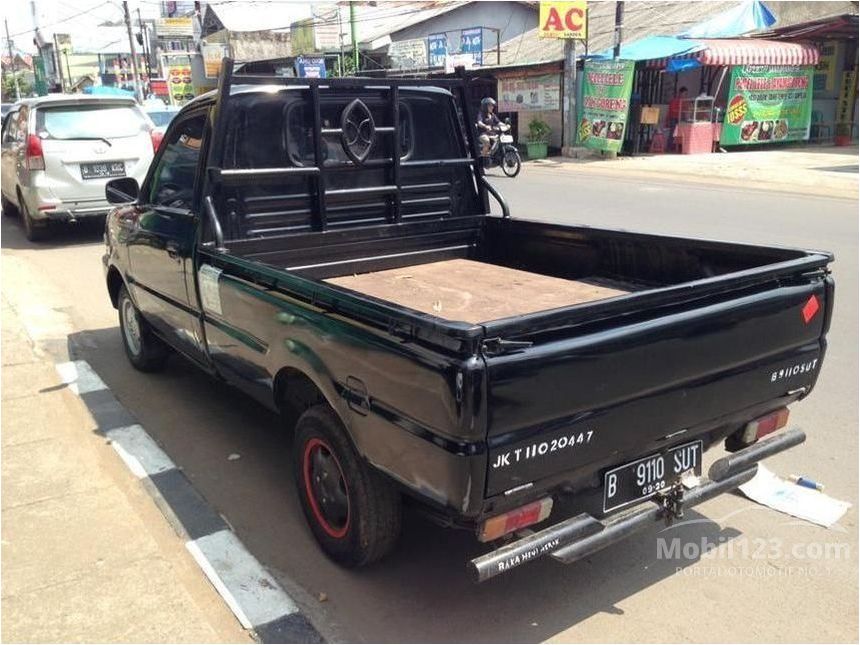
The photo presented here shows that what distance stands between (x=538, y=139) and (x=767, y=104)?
20.6 ft

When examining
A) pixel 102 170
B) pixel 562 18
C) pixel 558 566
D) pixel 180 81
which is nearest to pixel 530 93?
pixel 562 18

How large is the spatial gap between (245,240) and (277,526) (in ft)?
4.90

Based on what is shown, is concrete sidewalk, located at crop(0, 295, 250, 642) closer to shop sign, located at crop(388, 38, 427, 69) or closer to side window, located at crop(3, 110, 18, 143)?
side window, located at crop(3, 110, 18, 143)

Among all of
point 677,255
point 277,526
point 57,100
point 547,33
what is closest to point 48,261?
point 57,100

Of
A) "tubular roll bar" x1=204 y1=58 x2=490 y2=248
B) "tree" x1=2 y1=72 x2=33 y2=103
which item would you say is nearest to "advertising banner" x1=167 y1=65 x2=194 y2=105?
"tree" x1=2 y1=72 x2=33 y2=103

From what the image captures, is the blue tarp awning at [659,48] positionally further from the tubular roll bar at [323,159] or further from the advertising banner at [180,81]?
the advertising banner at [180,81]

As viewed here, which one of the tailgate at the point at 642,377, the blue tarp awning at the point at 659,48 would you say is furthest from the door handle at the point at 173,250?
the blue tarp awning at the point at 659,48

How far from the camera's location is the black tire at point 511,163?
56.9 feet

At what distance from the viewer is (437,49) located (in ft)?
101

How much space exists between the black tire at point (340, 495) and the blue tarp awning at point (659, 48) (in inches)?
751

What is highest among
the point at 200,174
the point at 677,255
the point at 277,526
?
the point at 200,174

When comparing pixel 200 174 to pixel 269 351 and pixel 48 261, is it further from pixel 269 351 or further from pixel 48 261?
pixel 48 261

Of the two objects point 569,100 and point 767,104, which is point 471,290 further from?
point 767,104

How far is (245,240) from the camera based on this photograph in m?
4.08
